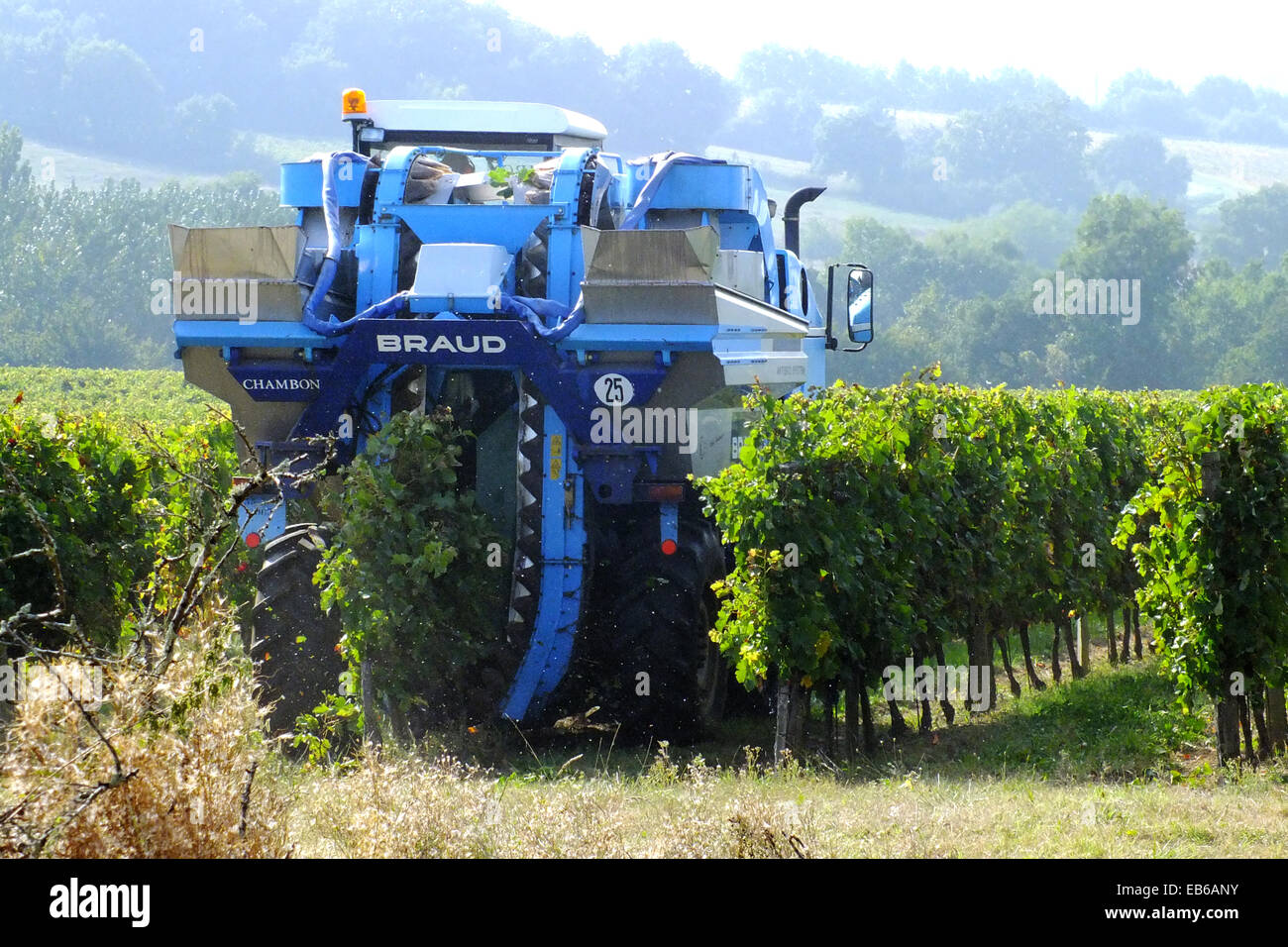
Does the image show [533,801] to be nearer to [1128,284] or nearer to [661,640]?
[661,640]

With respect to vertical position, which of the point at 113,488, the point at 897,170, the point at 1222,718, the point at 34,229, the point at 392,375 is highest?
the point at 897,170

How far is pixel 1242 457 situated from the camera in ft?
27.4

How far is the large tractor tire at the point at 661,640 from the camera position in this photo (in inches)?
337

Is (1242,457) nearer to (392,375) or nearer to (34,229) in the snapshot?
(392,375)

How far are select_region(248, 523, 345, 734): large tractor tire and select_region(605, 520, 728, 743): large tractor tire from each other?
1.67 meters

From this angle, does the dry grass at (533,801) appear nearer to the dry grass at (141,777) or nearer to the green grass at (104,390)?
the dry grass at (141,777)

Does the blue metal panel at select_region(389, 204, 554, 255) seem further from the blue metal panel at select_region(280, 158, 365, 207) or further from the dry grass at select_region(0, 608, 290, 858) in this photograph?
the dry grass at select_region(0, 608, 290, 858)

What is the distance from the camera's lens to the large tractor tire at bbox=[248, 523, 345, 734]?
835 centimetres

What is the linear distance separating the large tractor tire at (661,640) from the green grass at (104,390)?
22.8 meters

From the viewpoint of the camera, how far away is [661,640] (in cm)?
855

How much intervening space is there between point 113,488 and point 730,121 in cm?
12325

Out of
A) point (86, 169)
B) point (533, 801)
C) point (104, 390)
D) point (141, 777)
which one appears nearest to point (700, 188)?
point (533, 801)

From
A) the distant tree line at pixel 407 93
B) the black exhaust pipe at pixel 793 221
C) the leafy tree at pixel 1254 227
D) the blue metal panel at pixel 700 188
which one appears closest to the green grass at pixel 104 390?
the black exhaust pipe at pixel 793 221
